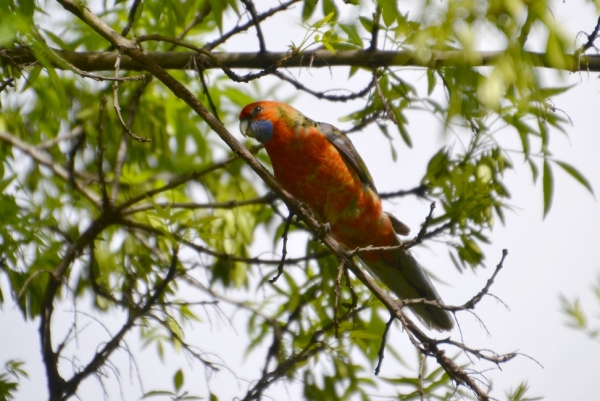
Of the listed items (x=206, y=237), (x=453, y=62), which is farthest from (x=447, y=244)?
(x=453, y=62)

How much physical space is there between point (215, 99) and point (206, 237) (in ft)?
4.09

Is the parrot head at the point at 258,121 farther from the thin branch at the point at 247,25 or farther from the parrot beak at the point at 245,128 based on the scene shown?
the thin branch at the point at 247,25

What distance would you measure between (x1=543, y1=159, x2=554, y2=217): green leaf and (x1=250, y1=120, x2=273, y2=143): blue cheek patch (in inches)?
60.2

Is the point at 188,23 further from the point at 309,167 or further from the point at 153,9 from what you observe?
the point at 309,167

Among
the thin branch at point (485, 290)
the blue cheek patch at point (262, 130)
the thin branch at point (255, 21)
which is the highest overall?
the blue cheek patch at point (262, 130)

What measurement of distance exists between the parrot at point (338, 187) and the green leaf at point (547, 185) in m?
1.04

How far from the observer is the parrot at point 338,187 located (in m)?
3.64

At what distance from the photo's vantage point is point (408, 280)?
3812 mm

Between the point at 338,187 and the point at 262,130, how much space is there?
524 millimetres

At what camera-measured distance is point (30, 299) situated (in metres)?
3.06

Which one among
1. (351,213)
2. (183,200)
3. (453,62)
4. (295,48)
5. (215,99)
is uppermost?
(215,99)

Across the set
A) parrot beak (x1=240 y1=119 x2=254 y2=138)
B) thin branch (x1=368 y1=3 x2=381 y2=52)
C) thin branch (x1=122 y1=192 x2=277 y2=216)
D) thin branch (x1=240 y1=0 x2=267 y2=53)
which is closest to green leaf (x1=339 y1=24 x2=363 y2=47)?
thin branch (x1=368 y1=3 x2=381 y2=52)

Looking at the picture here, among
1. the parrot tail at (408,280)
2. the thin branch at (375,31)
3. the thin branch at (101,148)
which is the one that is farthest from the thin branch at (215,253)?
the thin branch at (375,31)

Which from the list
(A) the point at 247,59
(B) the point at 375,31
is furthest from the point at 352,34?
(A) the point at 247,59
